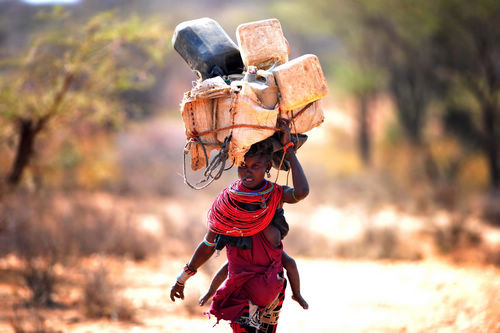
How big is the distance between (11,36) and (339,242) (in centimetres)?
1548

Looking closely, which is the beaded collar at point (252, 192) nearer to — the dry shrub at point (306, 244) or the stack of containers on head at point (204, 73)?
the stack of containers on head at point (204, 73)

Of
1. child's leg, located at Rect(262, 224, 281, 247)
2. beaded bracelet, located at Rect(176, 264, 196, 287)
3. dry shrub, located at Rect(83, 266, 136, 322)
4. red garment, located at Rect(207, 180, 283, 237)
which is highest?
red garment, located at Rect(207, 180, 283, 237)

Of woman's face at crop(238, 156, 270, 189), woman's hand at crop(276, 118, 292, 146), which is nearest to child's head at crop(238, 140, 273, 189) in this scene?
woman's face at crop(238, 156, 270, 189)

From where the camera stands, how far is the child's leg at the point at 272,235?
308 centimetres

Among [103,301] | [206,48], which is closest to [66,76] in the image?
[103,301]

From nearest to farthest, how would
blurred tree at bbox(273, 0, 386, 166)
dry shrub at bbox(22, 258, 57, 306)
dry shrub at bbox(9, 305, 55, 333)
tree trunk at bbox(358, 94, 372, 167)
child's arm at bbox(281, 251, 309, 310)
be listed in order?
child's arm at bbox(281, 251, 309, 310)
dry shrub at bbox(9, 305, 55, 333)
dry shrub at bbox(22, 258, 57, 306)
blurred tree at bbox(273, 0, 386, 166)
tree trunk at bbox(358, 94, 372, 167)

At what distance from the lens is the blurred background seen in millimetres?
6070

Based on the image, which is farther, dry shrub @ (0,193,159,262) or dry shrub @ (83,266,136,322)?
dry shrub @ (0,193,159,262)

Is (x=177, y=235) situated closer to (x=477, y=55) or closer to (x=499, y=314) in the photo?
(x=499, y=314)

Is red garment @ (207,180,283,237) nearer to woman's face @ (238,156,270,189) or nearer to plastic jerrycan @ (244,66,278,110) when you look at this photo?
woman's face @ (238,156,270,189)

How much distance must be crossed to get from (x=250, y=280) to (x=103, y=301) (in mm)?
3339

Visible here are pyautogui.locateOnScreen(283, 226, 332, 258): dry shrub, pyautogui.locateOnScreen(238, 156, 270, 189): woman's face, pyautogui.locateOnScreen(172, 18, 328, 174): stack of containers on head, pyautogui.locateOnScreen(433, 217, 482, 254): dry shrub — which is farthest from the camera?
pyautogui.locateOnScreen(283, 226, 332, 258): dry shrub

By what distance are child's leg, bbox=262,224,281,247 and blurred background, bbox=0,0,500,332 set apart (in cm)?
272

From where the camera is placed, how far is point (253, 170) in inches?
119
